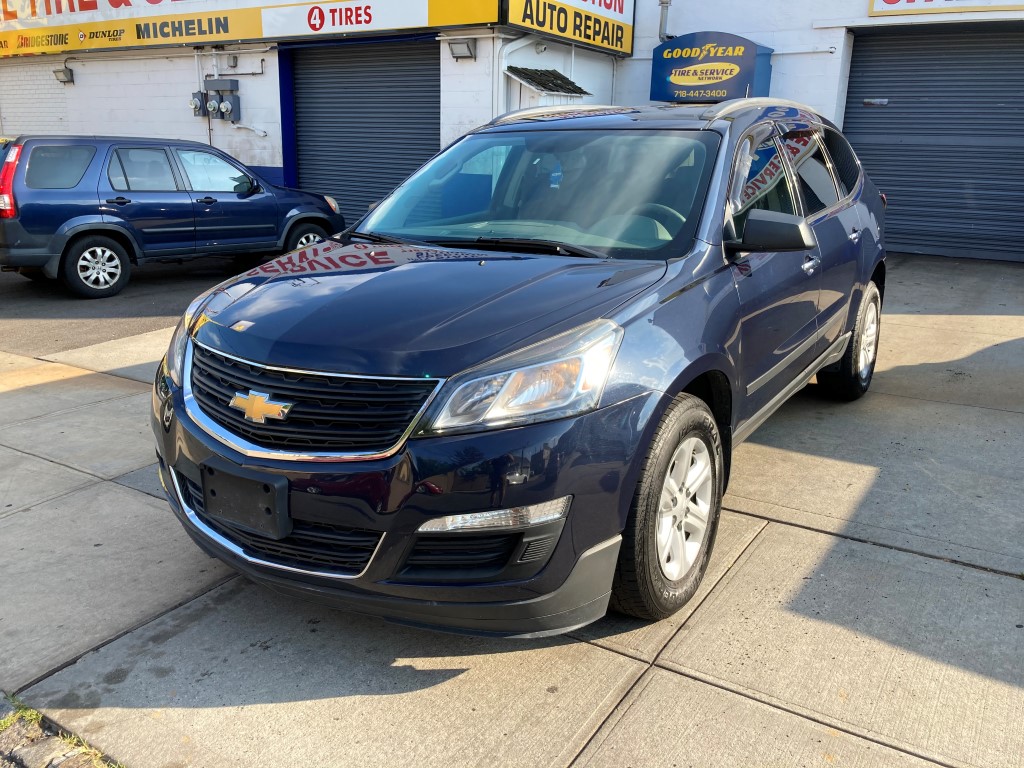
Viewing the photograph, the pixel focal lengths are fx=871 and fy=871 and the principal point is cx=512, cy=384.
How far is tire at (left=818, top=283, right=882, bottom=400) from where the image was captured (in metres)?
5.32

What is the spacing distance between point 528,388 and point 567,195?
148 centimetres

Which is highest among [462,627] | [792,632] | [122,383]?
[462,627]

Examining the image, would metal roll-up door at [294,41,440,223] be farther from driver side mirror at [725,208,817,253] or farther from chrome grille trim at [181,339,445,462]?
chrome grille trim at [181,339,445,462]

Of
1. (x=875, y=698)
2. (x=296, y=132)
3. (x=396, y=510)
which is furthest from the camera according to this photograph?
(x=296, y=132)

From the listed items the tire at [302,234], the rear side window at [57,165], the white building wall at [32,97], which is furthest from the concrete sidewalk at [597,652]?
the white building wall at [32,97]

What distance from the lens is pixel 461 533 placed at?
2.44m

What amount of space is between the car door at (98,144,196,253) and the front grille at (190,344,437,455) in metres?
7.53

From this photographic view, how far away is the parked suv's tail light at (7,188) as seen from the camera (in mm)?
8523

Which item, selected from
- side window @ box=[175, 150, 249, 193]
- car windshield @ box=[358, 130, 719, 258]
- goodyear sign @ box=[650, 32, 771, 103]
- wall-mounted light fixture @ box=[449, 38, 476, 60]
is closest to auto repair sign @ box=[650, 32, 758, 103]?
goodyear sign @ box=[650, 32, 771, 103]

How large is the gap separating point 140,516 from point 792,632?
2.83m

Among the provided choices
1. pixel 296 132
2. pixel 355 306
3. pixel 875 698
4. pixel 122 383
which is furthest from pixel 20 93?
pixel 875 698

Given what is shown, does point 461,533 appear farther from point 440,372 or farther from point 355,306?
point 355,306

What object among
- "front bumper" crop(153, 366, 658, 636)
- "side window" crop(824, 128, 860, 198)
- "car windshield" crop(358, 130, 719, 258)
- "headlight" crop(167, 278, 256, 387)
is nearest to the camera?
"front bumper" crop(153, 366, 658, 636)

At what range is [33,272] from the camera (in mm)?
9641
